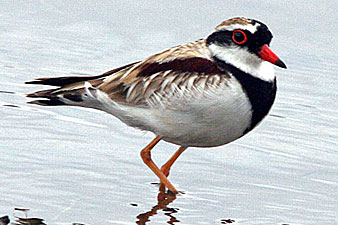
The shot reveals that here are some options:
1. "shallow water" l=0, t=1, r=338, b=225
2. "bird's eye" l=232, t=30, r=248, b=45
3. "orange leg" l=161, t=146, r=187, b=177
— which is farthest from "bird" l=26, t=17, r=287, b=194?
"shallow water" l=0, t=1, r=338, b=225

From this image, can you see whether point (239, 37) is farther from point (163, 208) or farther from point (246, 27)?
point (163, 208)

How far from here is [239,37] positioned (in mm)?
9648

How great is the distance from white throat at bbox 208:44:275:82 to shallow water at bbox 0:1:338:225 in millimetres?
1252

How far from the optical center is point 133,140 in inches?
448

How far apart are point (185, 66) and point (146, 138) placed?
2.05 meters

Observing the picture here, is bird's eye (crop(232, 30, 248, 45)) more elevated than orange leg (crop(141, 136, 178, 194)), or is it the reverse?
bird's eye (crop(232, 30, 248, 45))

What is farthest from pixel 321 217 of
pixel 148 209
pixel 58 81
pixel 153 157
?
pixel 58 81

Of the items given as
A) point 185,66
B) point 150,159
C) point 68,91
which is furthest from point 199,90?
point 68,91

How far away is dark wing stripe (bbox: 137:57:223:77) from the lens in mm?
9562

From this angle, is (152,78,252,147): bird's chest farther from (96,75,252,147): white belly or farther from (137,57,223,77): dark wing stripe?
(137,57,223,77): dark wing stripe

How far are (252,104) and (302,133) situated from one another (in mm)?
2784

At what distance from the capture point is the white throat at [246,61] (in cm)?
955

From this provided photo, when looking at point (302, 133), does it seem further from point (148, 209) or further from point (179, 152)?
point (148, 209)

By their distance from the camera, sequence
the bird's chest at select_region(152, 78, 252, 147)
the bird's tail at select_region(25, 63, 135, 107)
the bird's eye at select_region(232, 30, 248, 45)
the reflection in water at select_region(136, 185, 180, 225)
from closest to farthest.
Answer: the reflection in water at select_region(136, 185, 180, 225) < the bird's chest at select_region(152, 78, 252, 147) < the bird's eye at select_region(232, 30, 248, 45) < the bird's tail at select_region(25, 63, 135, 107)
